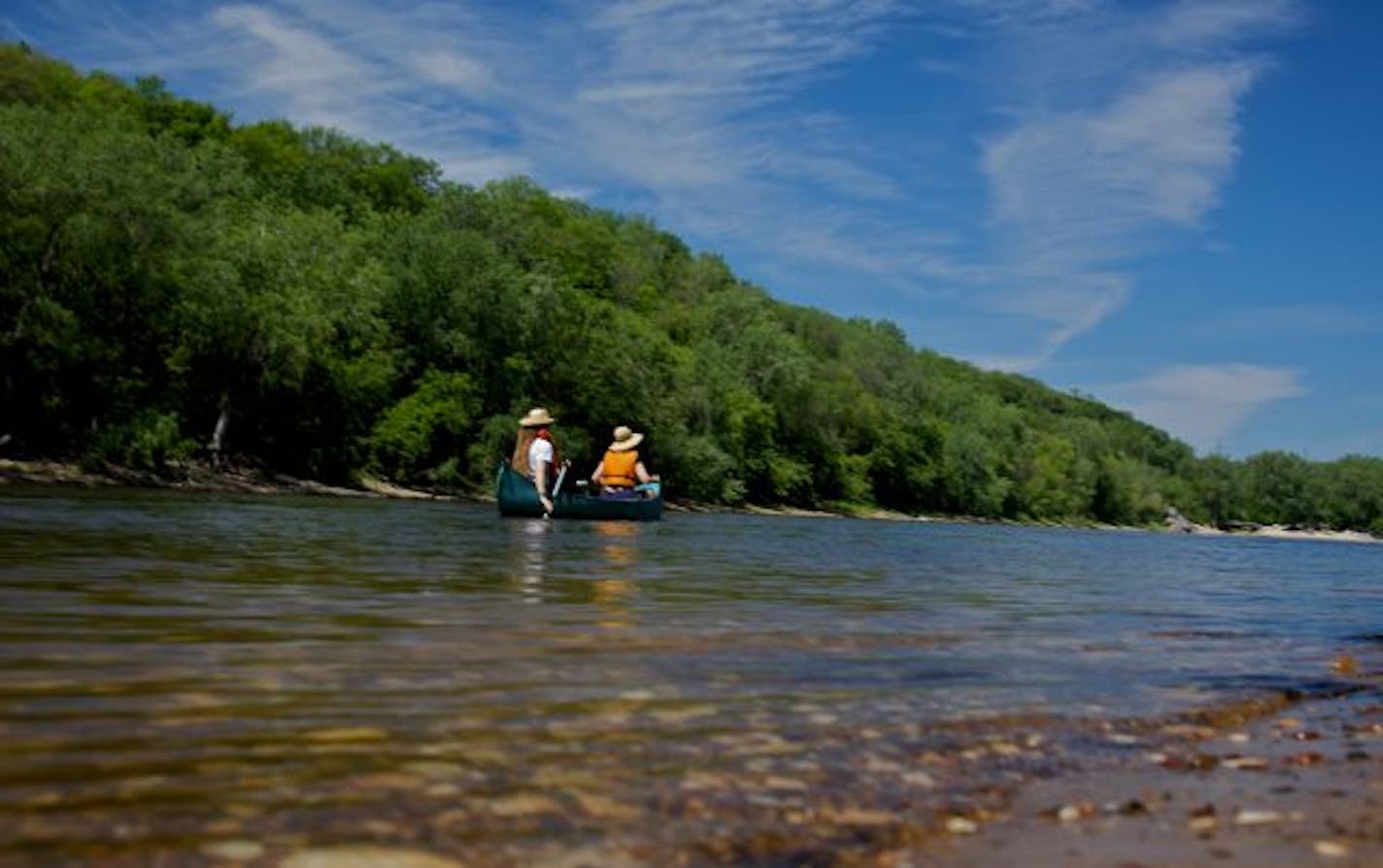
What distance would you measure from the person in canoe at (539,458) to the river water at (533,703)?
1233 centimetres

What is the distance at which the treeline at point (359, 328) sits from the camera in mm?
35094

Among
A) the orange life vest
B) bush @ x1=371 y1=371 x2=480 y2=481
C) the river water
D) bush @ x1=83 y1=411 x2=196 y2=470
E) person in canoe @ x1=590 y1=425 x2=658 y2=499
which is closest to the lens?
the river water

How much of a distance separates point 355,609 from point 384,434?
40.6m

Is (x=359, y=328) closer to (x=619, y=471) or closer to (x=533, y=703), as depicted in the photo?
(x=619, y=471)

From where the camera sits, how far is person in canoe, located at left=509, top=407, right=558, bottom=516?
78.8ft

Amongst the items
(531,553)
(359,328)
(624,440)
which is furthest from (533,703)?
(359,328)

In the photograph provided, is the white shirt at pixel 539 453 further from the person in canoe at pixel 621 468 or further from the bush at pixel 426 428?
the bush at pixel 426 428

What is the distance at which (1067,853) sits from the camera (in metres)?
3.06

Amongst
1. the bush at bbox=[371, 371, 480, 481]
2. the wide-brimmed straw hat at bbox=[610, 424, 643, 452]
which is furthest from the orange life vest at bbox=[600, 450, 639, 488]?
the bush at bbox=[371, 371, 480, 481]

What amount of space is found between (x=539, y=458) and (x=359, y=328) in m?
23.8

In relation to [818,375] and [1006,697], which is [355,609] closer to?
[1006,697]

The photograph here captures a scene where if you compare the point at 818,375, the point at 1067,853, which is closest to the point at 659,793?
the point at 1067,853

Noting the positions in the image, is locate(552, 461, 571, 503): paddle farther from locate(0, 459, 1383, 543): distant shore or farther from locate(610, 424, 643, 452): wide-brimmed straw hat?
locate(0, 459, 1383, 543): distant shore

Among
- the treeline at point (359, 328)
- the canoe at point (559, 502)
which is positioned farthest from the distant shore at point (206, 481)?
the canoe at point (559, 502)
